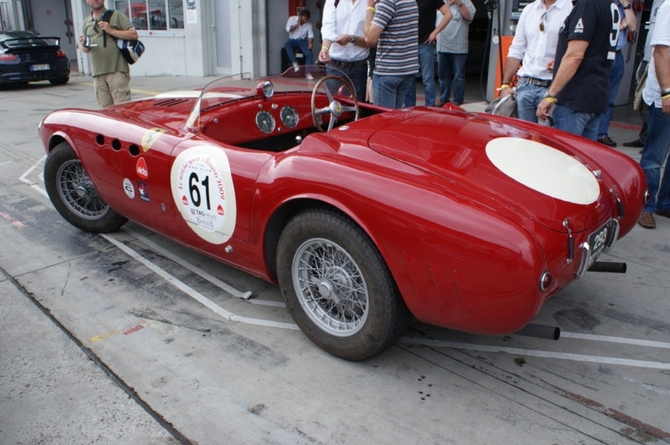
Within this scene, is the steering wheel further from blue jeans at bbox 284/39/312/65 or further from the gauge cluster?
blue jeans at bbox 284/39/312/65

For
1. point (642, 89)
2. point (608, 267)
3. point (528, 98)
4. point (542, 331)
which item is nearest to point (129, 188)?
point (542, 331)

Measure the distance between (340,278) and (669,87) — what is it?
9.74 feet

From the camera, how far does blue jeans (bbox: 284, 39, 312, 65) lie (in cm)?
1311

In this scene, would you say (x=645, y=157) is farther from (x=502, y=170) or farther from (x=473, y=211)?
(x=473, y=211)

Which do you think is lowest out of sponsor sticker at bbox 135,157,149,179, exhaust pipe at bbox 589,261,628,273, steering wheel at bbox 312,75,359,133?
exhaust pipe at bbox 589,261,628,273

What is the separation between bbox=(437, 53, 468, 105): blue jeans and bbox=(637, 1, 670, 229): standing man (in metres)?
3.66

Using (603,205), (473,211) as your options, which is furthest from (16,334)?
(603,205)

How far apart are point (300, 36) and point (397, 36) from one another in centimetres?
851

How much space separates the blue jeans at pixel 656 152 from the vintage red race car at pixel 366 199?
61.4 inches

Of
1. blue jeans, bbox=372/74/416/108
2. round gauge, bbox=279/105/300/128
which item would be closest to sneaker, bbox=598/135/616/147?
blue jeans, bbox=372/74/416/108

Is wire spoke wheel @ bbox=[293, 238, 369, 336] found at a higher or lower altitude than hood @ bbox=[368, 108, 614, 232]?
lower

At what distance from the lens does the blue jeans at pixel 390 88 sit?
17.2 ft

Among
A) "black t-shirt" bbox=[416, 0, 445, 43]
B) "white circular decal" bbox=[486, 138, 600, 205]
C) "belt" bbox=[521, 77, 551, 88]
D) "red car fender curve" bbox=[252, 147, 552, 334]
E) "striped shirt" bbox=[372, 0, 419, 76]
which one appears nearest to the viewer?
"red car fender curve" bbox=[252, 147, 552, 334]

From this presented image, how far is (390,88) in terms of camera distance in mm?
5297
